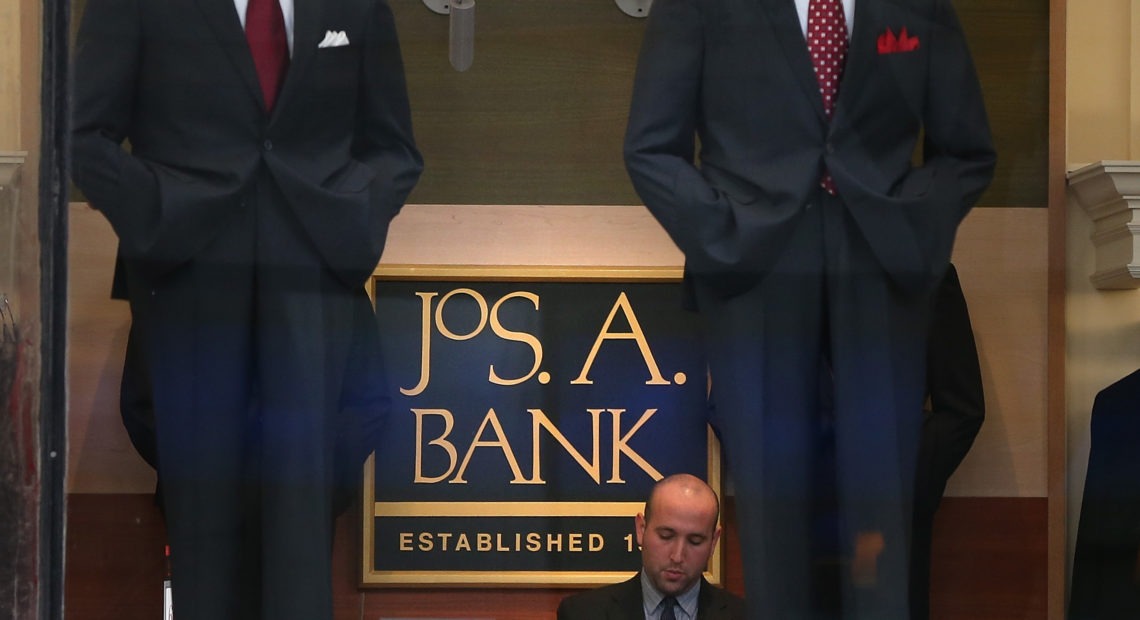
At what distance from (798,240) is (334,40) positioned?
2.14ft

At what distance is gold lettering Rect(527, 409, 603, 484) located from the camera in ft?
6.86


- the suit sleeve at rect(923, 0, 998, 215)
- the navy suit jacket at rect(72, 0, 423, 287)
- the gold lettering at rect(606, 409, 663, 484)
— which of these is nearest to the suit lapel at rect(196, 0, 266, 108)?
the navy suit jacket at rect(72, 0, 423, 287)

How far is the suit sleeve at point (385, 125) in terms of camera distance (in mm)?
2133

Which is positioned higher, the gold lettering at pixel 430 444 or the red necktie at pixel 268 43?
the red necktie at pixel 268 43

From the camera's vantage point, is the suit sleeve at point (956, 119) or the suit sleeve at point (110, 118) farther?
the suit sleeve at point (956, 119)

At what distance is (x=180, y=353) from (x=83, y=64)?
1.25 feet

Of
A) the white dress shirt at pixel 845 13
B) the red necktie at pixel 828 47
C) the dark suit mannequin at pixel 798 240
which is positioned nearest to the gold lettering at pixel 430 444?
the dark suit mannequin at pixel 798 240

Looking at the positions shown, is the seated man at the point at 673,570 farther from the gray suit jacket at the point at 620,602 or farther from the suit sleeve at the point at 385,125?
the suit sleeve at the point at 385,125

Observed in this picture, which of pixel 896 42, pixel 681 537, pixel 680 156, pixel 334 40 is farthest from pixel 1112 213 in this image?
pixel 334 40

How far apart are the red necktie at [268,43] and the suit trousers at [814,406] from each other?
60 cm

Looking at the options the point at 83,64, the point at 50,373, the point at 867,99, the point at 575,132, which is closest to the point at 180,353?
the point at 50,373

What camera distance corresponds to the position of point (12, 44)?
1960 millimetres

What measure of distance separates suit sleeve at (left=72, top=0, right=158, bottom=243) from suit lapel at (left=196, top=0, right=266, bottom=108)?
0.09 meters

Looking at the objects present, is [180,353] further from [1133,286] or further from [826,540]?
[1133,286]
